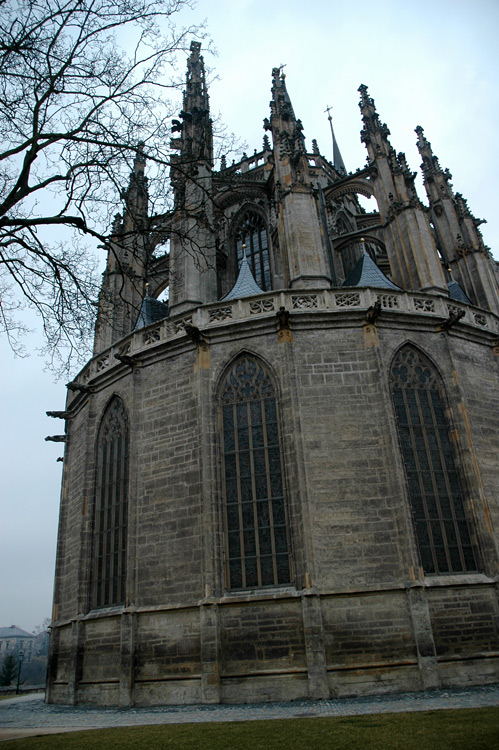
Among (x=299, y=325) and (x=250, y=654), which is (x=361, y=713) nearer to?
(x=250, y=654)

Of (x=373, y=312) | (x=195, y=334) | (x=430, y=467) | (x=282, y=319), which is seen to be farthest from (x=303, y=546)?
(x=373, y=312)

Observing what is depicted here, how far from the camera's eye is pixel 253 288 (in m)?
16.1

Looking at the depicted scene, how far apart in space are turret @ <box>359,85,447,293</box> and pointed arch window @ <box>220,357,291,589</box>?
224 inches

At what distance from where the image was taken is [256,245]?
73.6ft

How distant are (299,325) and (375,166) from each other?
319 inches

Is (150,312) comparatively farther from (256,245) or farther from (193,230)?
(256,245)

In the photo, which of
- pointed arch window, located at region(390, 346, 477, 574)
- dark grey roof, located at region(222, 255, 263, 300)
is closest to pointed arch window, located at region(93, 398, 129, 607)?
dark grey roof, located at region(222, 255, 263, 300)

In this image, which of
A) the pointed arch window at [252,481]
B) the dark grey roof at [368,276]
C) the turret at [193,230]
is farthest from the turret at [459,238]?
the pointed arch window at [252,481]

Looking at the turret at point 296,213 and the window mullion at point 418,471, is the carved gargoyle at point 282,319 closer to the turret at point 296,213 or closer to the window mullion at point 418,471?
the turret at point 296,213

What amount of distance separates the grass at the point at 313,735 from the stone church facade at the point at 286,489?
11.1ft

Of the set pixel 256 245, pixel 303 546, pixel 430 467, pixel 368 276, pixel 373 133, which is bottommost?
pixel 303 546

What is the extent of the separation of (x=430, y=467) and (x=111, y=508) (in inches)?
305

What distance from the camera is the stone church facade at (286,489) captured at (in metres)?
11.2

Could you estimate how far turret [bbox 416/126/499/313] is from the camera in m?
19.0
